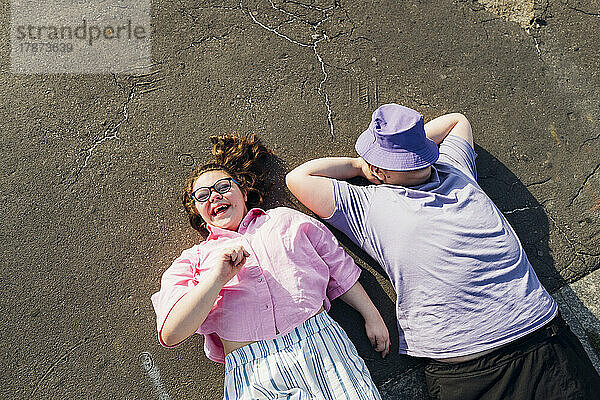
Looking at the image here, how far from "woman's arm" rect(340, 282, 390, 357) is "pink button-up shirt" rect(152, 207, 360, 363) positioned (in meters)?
0.16

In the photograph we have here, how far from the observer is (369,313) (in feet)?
10.4

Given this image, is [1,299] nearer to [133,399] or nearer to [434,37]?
[133,399]

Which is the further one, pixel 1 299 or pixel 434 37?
pixel 434 37

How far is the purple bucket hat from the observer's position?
2.89m

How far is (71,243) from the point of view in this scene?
10.7 feet

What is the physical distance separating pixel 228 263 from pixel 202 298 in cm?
21

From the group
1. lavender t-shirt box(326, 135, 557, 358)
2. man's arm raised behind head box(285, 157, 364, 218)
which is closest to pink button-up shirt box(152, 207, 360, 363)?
man's arm raised behind head box(285, 157, 364, 218)

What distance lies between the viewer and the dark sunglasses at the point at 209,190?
3.00m

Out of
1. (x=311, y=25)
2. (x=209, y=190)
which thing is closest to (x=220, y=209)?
(x=209, y=190)

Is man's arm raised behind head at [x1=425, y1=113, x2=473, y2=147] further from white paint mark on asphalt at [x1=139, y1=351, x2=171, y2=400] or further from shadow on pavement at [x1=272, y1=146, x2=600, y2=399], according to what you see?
white paint mark on asphalt at [x1=139, y1=351, x2=171, y2=400]

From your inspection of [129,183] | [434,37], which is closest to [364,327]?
[129,183]

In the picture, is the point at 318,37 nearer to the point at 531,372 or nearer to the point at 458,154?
the point at 458,154

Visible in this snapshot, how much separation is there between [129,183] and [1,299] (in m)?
0.99

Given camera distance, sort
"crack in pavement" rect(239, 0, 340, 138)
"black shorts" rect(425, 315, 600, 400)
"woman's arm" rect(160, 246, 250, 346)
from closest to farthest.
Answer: "woman's arm" rect(160, 246, 250, 346), "black shorts" rect(425, 315, 600, 400), "crack in pavement" rect(239, 0, 340, 138)
